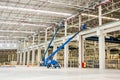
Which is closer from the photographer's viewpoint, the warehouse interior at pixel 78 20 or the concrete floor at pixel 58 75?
the concrete floor at pixel 58 75

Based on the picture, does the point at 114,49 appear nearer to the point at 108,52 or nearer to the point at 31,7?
the point at 108,52

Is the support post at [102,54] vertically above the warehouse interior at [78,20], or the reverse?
the warehouse interior at [78,20]

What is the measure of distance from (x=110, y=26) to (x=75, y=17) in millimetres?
8488

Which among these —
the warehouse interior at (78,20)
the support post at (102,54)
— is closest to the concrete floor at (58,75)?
the warehouse interior at (78,20)

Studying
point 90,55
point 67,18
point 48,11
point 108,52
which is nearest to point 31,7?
point 48,11

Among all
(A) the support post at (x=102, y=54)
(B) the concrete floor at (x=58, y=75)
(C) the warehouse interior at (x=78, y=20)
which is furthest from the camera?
(C) the warehouse interior at (x=78, y=20)

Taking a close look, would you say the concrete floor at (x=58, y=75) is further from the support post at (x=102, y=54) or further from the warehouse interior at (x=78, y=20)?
the support post at (x=102, y=54)

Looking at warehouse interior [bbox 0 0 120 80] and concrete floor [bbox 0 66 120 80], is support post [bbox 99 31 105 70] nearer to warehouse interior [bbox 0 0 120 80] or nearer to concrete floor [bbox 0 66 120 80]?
warehouse interior [bbox 0 0 120 80]

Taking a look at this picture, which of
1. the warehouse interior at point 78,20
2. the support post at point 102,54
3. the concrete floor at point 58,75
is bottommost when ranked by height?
the concrete floor at point 58,75

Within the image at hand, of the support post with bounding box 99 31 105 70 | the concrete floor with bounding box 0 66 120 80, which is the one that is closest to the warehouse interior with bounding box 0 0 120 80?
the support post with bounding box 99 31 105 70

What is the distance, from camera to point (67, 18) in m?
29.6

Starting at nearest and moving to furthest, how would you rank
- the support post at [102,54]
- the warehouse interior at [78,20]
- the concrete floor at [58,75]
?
1. the concrete floor at [58,75]
2. the support post at [102,54]
3. the warehouse interior at [78,20]

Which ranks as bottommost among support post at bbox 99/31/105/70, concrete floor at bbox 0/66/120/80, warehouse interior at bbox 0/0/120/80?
concrete floor at bbox 0/66/120/80

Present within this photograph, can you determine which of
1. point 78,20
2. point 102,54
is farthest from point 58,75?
point 78,20
